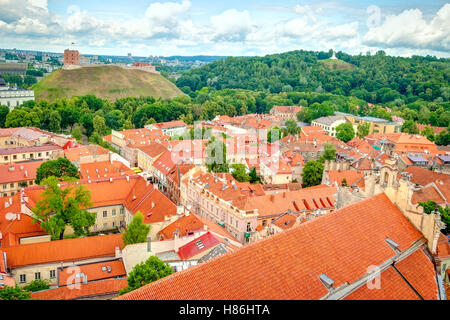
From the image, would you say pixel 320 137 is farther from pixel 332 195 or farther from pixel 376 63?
pixel 376 63

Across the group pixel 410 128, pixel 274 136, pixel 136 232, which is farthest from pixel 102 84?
pixel 136 232

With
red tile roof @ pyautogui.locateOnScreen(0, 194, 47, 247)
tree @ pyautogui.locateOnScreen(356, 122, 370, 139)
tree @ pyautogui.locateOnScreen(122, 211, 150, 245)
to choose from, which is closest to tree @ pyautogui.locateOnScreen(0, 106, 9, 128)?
red tile roof @ pyautogui.locateOnScreen(0, 194, 47, 247)

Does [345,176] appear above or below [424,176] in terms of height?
below

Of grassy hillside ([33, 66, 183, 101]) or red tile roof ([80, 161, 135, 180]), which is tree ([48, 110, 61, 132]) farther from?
red tile roof ([80, 161, 135, 180])

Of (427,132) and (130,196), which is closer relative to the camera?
(130,196)

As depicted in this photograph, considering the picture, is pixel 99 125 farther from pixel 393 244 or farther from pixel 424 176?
pixel 393 244

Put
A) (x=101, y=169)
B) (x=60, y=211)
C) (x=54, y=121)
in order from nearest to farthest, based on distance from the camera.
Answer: (x=60, y=211), (x=101, y=169), (x=54, y=121)

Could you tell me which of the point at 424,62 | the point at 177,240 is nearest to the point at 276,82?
the point at 424,62
